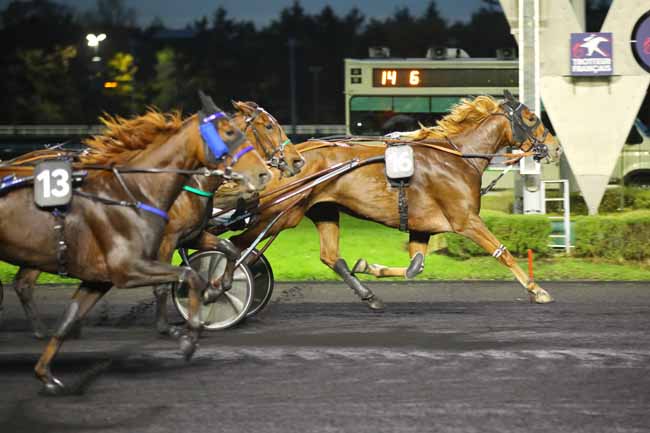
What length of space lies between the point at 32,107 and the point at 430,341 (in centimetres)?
4437

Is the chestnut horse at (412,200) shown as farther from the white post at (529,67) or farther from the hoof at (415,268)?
the white post at (529,67)

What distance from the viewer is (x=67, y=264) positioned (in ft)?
23.6

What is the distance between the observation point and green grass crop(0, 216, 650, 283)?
42.4 feet

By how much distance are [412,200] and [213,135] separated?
3438 mm

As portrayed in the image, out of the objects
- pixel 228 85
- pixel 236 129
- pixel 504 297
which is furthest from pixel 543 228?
pixel 228 85

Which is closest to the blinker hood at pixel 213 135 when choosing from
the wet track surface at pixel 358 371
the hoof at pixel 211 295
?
the wet track surface at pixel 358 371

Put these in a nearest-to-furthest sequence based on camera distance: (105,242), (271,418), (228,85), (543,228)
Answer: (271,418) < (105,242) < (543,228) < (228,85)

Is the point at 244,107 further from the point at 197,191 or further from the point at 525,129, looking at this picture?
the point at 525,129

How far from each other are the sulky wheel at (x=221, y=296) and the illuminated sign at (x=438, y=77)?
1456 centimetres

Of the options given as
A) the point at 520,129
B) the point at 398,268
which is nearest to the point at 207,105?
the point at 398,268

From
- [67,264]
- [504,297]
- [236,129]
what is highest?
[236,129]

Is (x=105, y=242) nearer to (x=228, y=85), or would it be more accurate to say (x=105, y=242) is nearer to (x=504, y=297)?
(x=504, y=297)

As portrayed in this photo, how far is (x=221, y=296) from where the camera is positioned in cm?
937

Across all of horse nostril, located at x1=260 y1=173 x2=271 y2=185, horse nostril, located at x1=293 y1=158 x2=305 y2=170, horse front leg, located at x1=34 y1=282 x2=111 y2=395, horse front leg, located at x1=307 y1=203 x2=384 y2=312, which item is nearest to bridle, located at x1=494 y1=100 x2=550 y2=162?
horse front leg, located at x1=307 y1=203 x2=384 y2=312
